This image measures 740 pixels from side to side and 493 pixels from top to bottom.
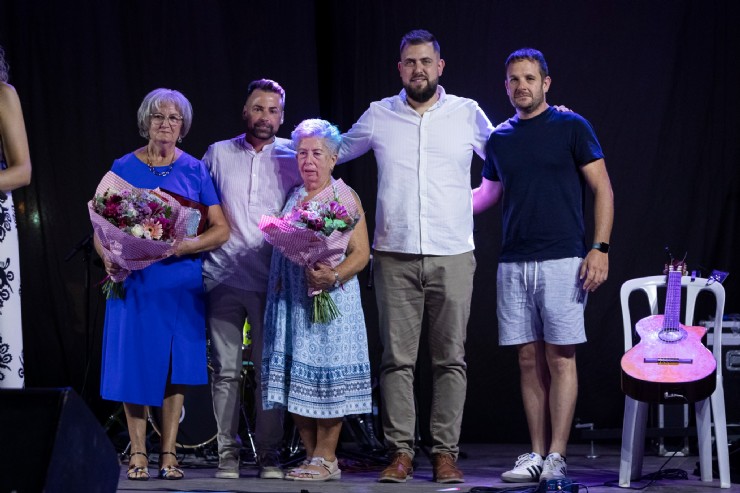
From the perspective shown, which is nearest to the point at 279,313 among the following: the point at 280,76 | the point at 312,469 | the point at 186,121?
the point at 312,469

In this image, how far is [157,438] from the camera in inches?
217

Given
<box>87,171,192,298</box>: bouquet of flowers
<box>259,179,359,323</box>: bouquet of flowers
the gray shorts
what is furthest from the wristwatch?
<box>87,171,192,298</box>: bouquet of flowers

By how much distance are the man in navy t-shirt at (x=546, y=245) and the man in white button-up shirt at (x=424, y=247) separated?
22 cm

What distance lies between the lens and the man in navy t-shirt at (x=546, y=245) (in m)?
4.24

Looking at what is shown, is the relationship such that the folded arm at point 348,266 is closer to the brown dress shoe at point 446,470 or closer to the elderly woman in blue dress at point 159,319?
the elderly woman in blue dress at point 159,319

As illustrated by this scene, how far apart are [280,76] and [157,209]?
197cm

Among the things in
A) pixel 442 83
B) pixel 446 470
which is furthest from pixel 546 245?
pixel 442 83

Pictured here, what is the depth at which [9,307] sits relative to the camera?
119 inches

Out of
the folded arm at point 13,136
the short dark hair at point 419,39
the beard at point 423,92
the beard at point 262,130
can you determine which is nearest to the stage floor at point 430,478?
the folded arm at point 13,136

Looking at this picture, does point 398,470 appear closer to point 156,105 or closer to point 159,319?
point 159,319

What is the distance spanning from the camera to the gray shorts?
4230mm

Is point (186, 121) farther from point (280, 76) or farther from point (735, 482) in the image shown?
point (735, 482)

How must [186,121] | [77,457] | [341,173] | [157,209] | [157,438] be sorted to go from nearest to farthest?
1. [77,457]
2. [157,209]
3. [186,121]
4. [157,438]
5. [341,173]

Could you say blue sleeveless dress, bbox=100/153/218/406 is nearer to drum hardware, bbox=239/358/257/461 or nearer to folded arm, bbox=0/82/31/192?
drum hardware, bbox=239/358/257/461
